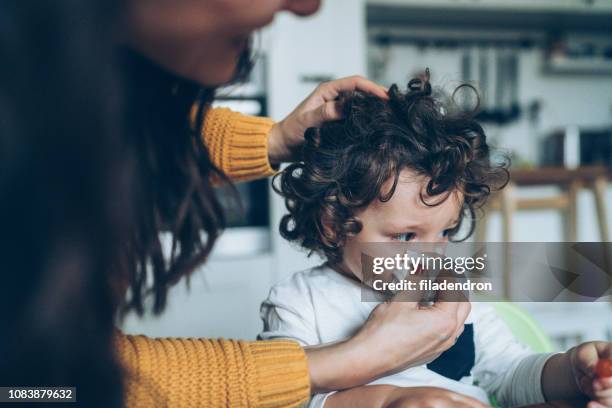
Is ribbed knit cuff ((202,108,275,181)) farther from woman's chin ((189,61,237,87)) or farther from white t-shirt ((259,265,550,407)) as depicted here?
woman's chin ((189,61,237,87))

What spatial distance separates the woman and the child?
108 millimetres

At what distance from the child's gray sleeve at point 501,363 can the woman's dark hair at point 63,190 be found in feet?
1.53

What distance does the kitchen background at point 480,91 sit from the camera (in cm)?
192

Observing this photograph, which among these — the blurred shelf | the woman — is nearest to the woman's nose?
the woman

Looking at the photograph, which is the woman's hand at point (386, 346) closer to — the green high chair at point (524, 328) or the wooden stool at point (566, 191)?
the green high chair at point (524, 328)

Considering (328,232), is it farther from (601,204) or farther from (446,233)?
(601,204)

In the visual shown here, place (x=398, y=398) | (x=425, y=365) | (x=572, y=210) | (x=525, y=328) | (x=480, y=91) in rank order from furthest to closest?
1. (x=572, y=210)
2. (x=480, y=91)
3. (x=525, y=328)
4. (x=425, y=365)
5. (x=398, y=398)

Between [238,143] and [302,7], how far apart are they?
0.35 metres

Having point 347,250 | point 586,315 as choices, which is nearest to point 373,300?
point 347,250

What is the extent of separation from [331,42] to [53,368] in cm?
190

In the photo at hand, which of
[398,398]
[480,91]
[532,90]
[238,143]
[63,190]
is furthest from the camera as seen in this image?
[532,90]

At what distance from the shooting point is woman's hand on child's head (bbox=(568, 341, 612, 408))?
1.69 ft

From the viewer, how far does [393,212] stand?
62cm

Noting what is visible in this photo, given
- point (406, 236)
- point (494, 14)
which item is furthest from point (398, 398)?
point (494, 14)
